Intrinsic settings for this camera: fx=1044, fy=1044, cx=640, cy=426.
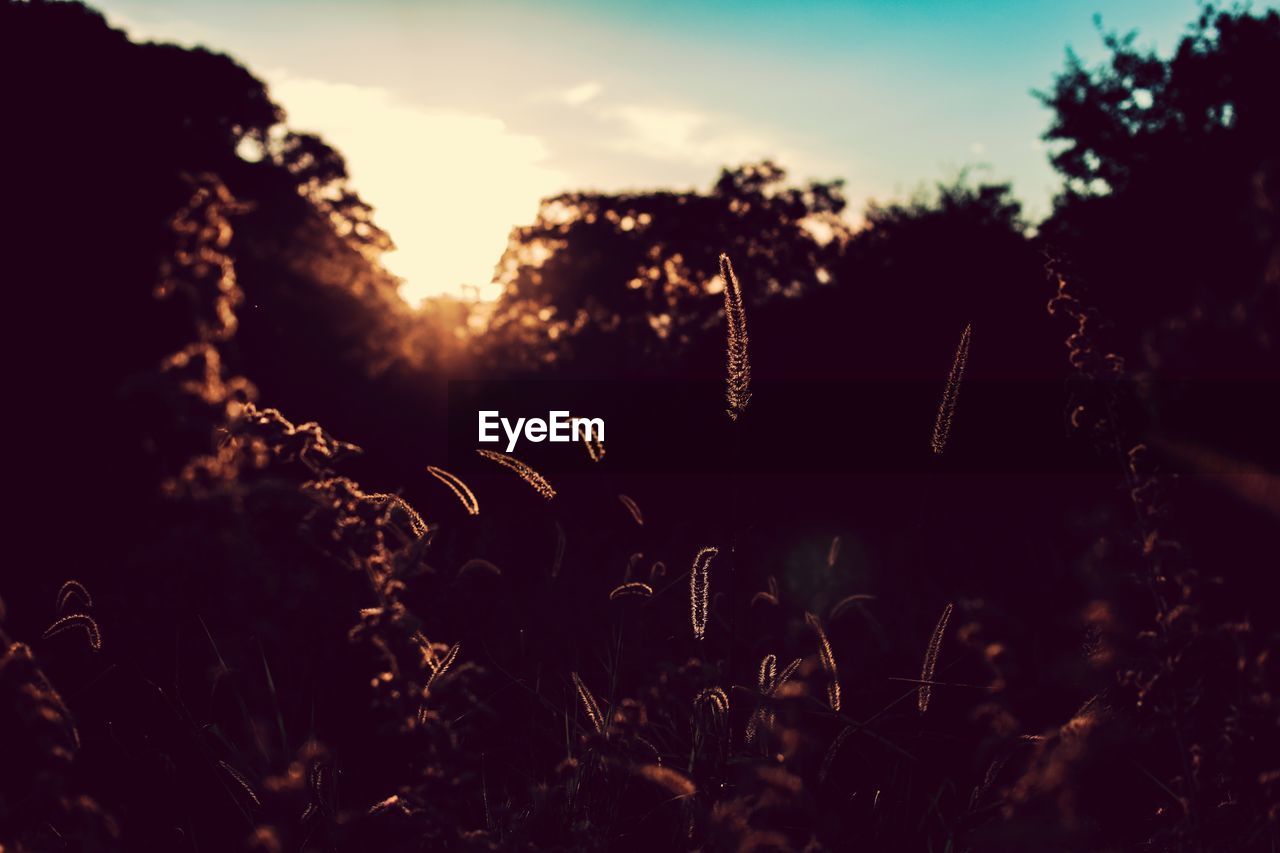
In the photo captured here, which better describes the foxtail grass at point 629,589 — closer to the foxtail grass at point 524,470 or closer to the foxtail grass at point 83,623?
the foxtail grass at point 524,470

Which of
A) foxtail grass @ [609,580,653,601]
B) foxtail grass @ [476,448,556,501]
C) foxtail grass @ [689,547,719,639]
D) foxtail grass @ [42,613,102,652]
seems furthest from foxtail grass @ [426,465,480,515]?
foxtail grass @ [42,613,102,652]

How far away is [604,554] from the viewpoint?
8336 mm

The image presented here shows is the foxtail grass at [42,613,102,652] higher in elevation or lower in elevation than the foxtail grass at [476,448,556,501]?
lower

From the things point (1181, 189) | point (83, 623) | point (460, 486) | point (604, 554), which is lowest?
point (604, 554)

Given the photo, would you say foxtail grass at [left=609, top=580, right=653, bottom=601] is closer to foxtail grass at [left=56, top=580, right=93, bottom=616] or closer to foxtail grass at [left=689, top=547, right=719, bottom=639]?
foxtail grass at [left=689, top=547, right=719, bottom=639]

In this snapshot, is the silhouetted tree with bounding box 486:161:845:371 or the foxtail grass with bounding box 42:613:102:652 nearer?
the foxtail grass with bounding box 42:613:102:652

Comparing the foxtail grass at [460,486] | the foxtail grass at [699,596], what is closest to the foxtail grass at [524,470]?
the foxtail grass at [460,486]

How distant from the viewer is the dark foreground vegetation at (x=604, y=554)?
1.89m

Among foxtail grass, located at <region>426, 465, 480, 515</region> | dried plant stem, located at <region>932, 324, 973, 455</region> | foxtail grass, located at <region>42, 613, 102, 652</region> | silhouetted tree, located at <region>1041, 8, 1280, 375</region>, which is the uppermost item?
silhouetted tree, located at <region>1041, 8, 1280, 375</region>

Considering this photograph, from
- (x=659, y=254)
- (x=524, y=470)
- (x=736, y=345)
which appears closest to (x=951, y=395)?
(x=736, y=345)

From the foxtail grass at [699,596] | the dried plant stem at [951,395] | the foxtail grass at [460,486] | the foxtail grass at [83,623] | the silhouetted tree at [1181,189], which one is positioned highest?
the silhouetted tree at [1181,189]

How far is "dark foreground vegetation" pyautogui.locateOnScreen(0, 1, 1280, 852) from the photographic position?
1.89 m

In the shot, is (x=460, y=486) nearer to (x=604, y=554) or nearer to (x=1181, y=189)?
(x=604, y=554)

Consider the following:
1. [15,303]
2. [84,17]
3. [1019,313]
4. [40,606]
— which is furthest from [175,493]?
[84,17]
